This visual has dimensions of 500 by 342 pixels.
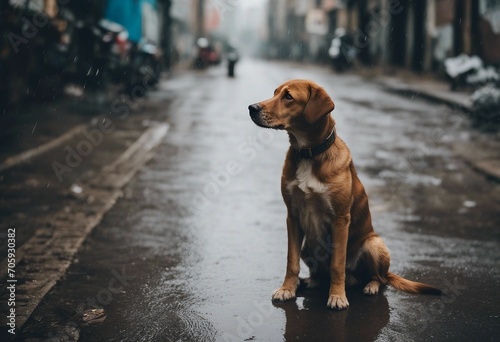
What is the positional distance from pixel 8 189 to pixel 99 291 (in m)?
3.46

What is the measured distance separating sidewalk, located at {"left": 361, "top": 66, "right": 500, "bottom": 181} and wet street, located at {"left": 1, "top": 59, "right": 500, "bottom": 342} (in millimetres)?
199

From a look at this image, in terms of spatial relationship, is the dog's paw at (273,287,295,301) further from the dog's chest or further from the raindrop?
the raindrop

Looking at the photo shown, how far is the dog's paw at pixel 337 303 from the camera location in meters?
3.99

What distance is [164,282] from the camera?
4.56m

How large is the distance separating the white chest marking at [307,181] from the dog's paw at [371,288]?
764mm

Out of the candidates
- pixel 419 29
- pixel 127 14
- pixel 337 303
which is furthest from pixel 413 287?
pixel 419 29

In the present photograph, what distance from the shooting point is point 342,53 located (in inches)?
1362

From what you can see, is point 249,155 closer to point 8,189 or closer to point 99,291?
point 8,189

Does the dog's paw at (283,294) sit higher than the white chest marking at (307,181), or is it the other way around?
the white chest marking at (307,181)

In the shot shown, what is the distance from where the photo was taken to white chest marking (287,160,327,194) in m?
3.89

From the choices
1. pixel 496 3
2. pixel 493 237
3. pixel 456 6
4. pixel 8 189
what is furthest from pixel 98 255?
pixel 456 6

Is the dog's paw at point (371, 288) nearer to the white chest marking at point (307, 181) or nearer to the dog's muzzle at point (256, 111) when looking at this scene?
the white chest marking at point (307, 181)

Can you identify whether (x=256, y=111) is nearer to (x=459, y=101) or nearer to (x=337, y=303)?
(x=337, y=303)

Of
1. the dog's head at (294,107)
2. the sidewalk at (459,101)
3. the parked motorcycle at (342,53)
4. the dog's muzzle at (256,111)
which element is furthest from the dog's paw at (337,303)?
the parked motorcycle at (342,53)
